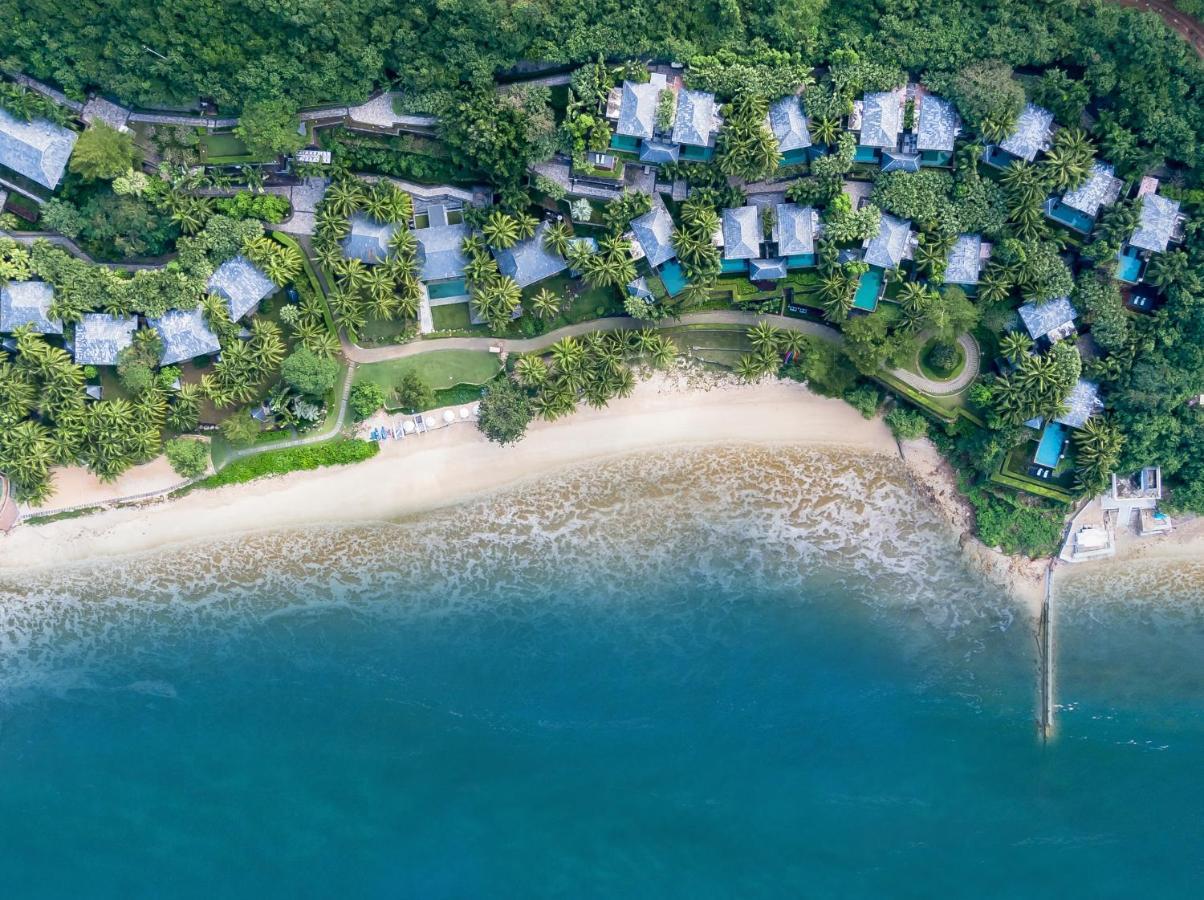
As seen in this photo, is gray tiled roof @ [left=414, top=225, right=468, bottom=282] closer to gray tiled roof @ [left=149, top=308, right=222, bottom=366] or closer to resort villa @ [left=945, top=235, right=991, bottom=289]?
gray tiled roof @ [left=149, top=308, right=222, bottom=366]

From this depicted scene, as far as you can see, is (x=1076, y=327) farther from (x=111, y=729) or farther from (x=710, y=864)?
(x=111, y=729)

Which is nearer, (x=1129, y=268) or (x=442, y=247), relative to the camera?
(x=1129, y=268)

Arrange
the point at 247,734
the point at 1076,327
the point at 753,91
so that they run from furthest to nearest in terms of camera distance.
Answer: the point at 247,734 < the point at 1076,327 < the point at 753,91

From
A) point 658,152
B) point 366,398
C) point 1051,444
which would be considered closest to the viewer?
point 658,152

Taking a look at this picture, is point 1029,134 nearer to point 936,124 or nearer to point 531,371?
point 936,124

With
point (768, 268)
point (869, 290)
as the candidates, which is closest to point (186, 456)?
point (768, 268)

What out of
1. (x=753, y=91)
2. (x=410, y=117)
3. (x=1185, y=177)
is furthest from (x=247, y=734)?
(x=1185, y=177)

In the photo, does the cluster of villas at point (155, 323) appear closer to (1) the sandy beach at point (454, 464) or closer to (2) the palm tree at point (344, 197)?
(2) the palm tree at point (344, 197)
